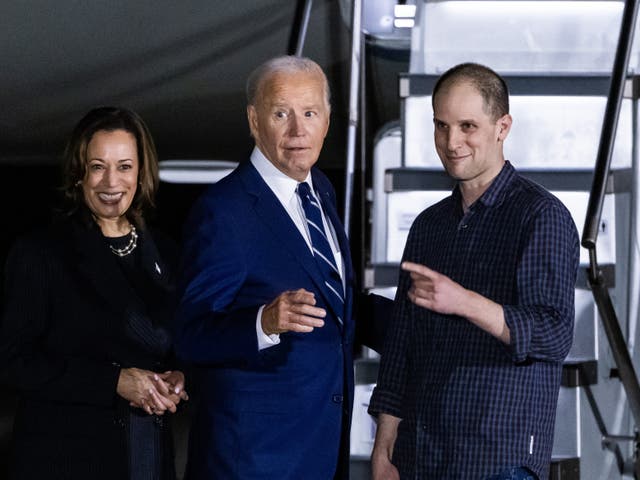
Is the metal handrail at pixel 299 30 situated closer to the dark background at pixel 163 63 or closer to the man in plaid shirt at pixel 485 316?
the dark background at pixel 163 63

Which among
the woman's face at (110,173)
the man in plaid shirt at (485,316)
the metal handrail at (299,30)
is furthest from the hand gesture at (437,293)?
the metal handrail at (299,30)

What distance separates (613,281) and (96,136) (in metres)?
1.50

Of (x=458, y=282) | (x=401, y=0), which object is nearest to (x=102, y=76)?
(x=401, y=0)

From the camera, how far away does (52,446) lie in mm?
2328

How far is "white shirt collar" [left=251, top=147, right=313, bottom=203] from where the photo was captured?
226cm

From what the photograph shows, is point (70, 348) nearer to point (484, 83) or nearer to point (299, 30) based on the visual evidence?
point (484, 83)

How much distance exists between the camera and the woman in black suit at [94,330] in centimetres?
232

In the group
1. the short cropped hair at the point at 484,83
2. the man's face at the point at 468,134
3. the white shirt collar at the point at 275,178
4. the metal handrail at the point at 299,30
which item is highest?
the metal handrail at the point at 299,30

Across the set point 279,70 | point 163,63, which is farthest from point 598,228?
point 163,63

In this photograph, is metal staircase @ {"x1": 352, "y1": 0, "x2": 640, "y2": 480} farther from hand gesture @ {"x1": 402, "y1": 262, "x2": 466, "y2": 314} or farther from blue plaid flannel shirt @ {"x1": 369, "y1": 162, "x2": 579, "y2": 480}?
hand gesture @ {"x1": 402, "y1": 262, "x2": 466, "y2": 314}

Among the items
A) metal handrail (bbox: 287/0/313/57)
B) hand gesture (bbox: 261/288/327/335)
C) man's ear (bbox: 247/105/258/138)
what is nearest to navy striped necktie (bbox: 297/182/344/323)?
man's ear (bbox: 247/105/258/138)

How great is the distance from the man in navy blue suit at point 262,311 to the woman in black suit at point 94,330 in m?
0.19

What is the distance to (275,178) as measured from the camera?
7.43 feet

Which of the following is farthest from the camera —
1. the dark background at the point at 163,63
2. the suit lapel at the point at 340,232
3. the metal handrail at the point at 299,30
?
the dark background at the point at 163,63
